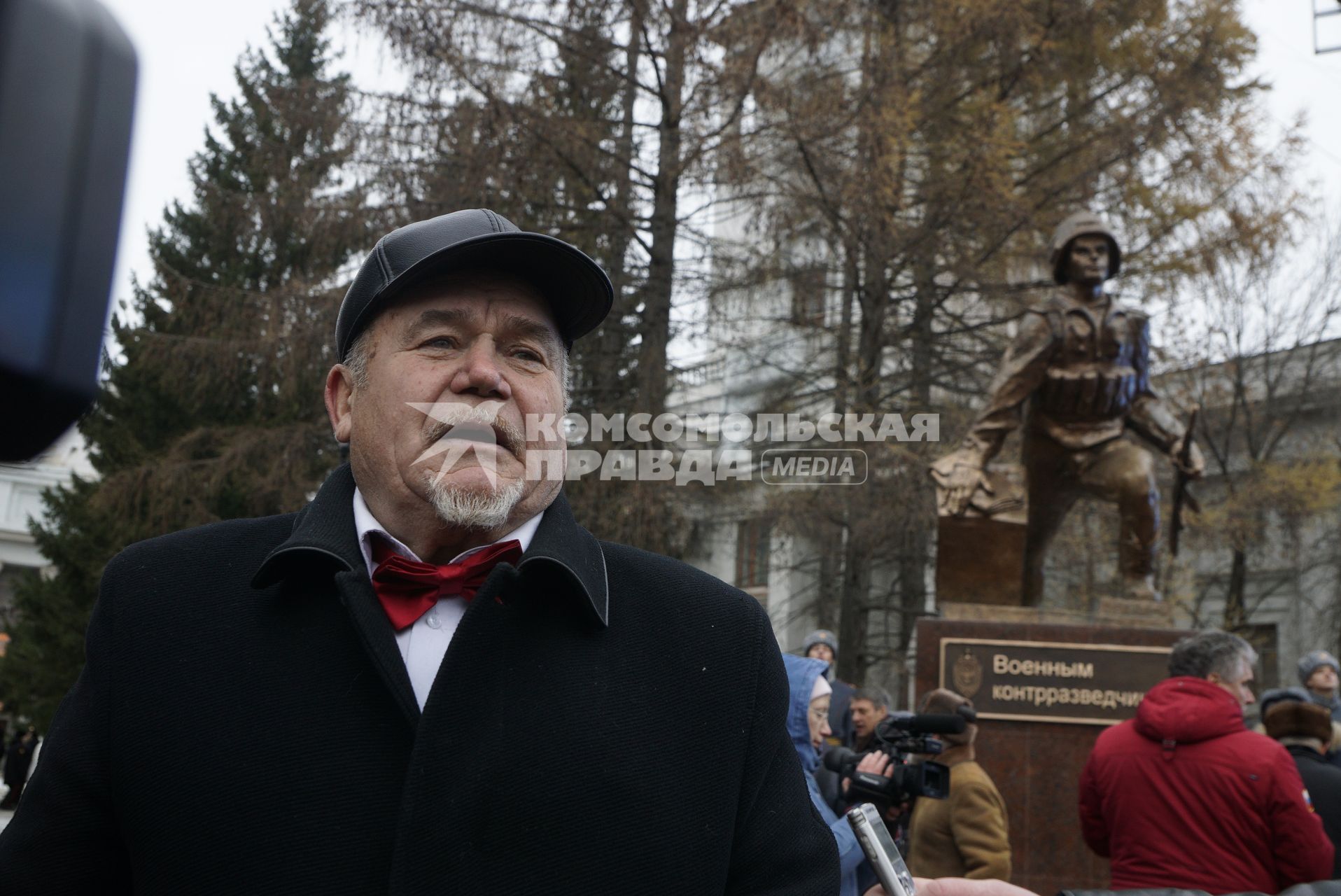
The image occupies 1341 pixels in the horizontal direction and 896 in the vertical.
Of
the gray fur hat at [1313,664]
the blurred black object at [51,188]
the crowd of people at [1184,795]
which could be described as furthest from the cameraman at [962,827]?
the blurred black object at [51,188]

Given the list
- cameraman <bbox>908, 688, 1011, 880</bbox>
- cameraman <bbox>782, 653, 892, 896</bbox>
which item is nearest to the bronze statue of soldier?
cameraman <bbox>908, 688, 1011, 880</bbox>

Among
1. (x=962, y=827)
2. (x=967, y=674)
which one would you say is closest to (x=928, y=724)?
(x=962, y=827)

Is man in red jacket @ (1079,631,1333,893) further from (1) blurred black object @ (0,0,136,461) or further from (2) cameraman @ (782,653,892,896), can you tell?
(1) blurred black object @ (0,0,136,461)

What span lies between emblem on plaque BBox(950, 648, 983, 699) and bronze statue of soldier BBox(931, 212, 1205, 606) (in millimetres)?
1034

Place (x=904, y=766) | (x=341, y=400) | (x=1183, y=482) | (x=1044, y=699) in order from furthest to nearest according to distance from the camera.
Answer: (x=1183, y=482)
(x=1044, y=699)
(x=904, y=766)
(x=341, y=400)

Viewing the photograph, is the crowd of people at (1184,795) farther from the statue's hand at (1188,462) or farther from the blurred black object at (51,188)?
the blurred black object at (51,188)

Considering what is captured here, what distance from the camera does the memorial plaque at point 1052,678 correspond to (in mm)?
7508

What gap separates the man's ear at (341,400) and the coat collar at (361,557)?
248mm

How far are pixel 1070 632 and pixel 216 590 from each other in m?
6.39

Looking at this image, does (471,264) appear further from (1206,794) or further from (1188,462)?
(1188,462)

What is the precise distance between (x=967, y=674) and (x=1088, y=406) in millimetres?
1896

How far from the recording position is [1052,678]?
757cm

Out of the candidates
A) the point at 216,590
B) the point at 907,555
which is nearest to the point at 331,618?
the point at 216,590

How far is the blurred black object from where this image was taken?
0.81 meters
